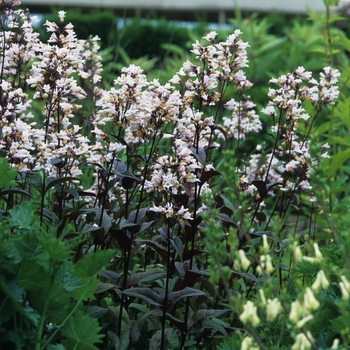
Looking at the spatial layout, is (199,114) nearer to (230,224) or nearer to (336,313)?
(230,224)

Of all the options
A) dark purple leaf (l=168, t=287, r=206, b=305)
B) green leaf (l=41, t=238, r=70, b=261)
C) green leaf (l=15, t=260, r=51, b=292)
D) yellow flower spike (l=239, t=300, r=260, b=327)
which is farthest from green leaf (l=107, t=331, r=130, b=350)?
yellow flower spike (l=239, t=300, r=260, b=327)

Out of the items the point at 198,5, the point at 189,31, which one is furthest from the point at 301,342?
the point at 198,5

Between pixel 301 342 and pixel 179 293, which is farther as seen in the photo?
pixel 179 293

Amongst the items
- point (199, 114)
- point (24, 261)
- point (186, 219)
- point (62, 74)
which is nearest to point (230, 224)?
point (186, 219)

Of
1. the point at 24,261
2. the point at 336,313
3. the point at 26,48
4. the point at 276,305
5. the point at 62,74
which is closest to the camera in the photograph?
the point at 276,305

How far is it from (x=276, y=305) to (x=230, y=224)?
1.22m

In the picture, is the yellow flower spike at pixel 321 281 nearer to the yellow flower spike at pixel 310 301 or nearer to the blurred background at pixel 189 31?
the yellow flower spike at pixel 310 301

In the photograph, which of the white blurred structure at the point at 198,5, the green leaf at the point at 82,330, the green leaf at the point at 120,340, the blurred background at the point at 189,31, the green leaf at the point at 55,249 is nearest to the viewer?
the green leaf at the point at 55,249

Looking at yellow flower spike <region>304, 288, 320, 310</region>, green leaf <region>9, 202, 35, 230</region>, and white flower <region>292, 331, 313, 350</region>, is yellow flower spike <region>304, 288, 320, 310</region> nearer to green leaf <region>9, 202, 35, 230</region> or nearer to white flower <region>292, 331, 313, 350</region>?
white flower <region>292, 331, 313, 350</region>

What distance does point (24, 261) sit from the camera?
2.04 m

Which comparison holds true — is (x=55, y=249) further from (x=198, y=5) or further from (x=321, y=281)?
(x=198, y=5)

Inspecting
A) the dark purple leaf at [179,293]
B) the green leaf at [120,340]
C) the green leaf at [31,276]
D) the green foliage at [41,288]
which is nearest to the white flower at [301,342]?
the green foliage at [41,288]

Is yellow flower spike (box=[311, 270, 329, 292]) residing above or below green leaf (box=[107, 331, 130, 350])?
above

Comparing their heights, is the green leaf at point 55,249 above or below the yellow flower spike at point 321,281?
below
